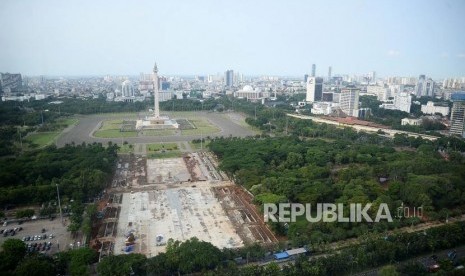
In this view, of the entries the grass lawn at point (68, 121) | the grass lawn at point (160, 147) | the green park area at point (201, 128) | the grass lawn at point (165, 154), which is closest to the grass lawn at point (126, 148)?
the grass lawn at point (160, 147)

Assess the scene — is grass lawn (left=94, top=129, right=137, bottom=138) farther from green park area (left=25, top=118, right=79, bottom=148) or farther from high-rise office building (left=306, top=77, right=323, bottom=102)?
high-rise office building (left=306, top=77, right=323, bottom=102)

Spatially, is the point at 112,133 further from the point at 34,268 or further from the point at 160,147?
the point at 34,268

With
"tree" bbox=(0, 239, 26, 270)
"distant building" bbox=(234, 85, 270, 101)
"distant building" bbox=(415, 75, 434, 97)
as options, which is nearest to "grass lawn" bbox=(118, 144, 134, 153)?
"tree" bbox=(0, 239, 26, 270)

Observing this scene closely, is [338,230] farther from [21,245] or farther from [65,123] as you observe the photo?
[65,123]

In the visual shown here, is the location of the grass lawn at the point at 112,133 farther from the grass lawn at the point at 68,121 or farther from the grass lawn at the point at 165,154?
the grass lawn at the point at 165,154

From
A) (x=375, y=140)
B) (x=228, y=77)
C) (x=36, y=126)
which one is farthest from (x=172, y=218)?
(x=228, y=77)

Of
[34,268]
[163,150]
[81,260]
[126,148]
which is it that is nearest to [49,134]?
[126,148]
